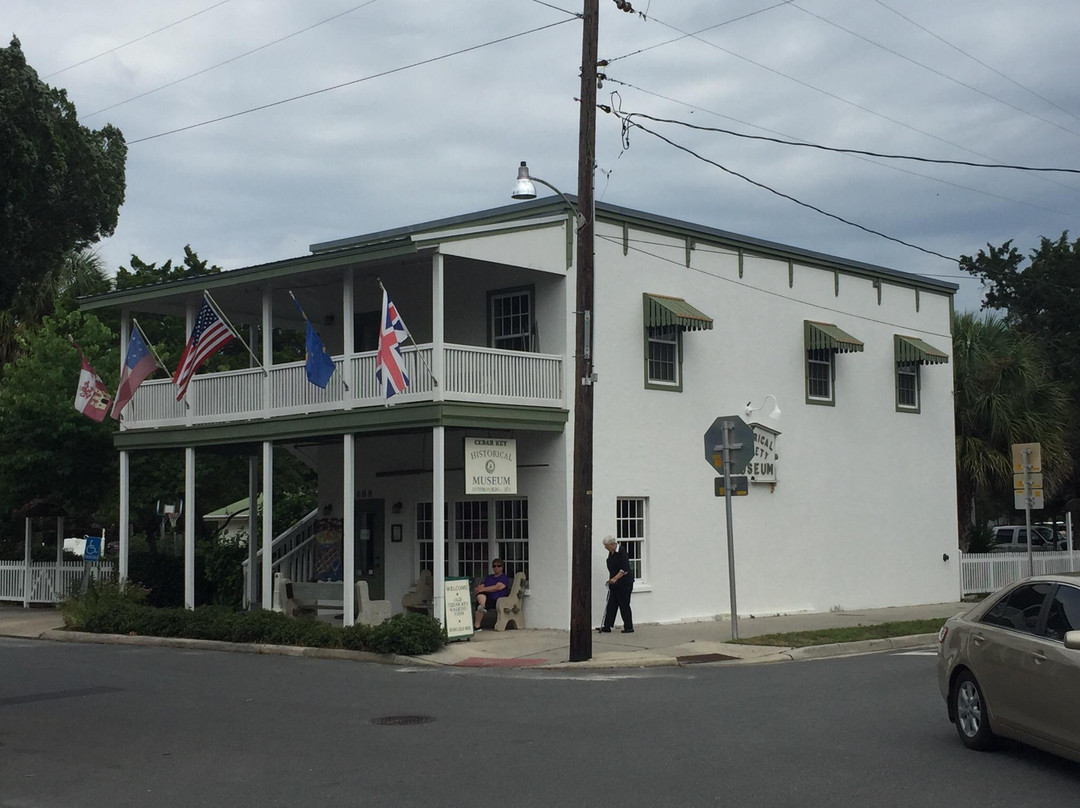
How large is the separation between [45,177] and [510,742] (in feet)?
27.6

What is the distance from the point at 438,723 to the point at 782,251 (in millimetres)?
15691

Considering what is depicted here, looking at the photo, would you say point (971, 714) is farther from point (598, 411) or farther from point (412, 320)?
point (412, 320)

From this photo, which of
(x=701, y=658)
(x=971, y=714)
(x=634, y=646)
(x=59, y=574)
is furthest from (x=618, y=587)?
(x=59, y=574)

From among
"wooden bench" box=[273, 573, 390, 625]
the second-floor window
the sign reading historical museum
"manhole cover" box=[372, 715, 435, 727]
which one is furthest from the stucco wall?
"manhole cover" box=[372, 715, 435, 727]

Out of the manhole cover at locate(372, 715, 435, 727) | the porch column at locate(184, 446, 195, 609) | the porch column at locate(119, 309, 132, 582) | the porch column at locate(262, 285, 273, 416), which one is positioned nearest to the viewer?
the manhole cover at locate(372, 715, 435, 727)

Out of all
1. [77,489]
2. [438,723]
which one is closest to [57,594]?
[77,489]

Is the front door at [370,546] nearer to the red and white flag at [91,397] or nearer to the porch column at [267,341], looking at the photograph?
the porch column at [267,341]

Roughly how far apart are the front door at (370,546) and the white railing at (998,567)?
13483 millimetres

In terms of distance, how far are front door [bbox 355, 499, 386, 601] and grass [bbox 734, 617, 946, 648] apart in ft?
25.3

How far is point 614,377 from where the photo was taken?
21781 millimetres

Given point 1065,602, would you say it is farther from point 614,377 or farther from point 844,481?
point 844,481

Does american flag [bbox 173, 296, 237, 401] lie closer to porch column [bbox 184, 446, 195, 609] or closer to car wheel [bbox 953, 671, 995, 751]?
porch column [bbox 184, 446, 195, 609]

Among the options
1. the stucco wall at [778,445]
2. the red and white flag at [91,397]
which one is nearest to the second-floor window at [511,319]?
the stucco wall at [778,445]

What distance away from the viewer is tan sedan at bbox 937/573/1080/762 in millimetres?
8516
